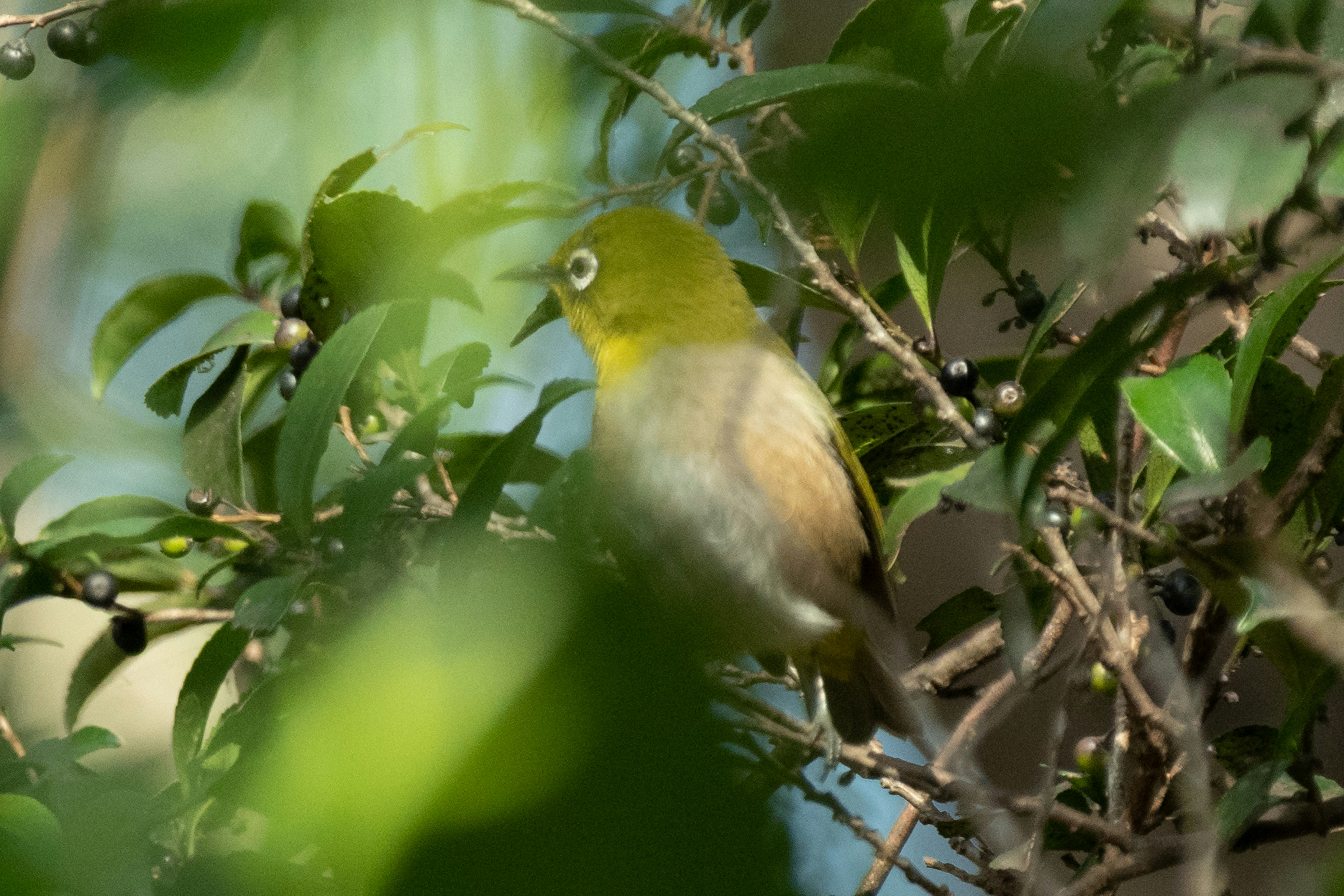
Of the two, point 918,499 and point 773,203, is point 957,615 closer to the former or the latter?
point 918,499

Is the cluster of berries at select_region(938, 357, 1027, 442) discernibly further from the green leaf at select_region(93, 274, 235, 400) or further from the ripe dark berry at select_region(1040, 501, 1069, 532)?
the green leaf at select_region(93, 274, 235, 400)

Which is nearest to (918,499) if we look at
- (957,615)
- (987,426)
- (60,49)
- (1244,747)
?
(987,426)

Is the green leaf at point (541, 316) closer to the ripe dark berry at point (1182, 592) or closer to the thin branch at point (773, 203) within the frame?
the thin branch at point (773, 203)

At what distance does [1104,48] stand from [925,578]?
595 millimetres

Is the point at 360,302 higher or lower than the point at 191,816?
higher

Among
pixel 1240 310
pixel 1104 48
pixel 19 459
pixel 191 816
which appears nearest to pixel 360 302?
pixel 19 459

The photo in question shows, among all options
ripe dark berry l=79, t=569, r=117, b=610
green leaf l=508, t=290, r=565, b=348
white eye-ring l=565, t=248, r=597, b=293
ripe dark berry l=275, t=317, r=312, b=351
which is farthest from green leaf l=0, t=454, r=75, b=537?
white eye-ring l=565, t=248, r=597, b=293

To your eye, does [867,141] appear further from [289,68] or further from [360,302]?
[360,302]

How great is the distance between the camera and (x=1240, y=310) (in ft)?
2.33

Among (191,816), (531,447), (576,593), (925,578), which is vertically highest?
(576,593)

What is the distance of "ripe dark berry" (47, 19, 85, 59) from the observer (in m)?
0.58

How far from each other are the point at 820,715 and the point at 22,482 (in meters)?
0.64

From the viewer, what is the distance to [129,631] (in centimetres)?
87

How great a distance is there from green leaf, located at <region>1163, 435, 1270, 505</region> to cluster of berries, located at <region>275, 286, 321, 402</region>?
0.58 metres
